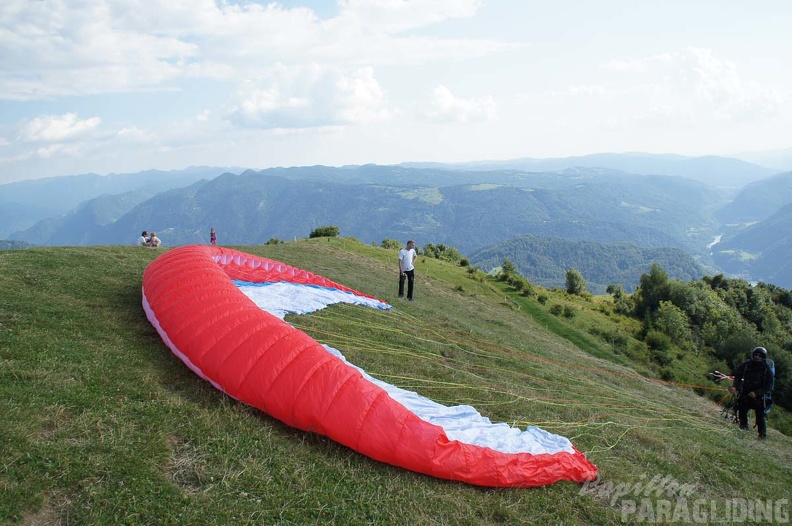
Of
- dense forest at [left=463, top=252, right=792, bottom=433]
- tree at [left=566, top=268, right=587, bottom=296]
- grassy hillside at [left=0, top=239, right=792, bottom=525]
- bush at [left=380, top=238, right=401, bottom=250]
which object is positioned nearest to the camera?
grassy hillside at [left=0, top=239, right=792, bottom=525]

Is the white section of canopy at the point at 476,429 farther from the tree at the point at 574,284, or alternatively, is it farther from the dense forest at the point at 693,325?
the tree at the point at 574,284

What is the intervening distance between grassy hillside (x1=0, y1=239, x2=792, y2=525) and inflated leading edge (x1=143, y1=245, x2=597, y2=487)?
26 cm

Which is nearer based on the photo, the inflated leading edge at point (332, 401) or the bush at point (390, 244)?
the inflated leading edge at point (332, 401)

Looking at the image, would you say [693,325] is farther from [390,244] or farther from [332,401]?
[332,401]

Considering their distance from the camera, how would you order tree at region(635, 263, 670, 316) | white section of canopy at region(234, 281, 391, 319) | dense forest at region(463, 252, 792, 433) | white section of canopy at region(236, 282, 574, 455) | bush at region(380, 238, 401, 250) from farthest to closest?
bush at region(380, 238, 401, 250) → tree at region(635, 263, 670, 316) → dense forest at region(463, 252, 792, 433) → white section of canopy at region(234, 281, 391, 319) → white section of canopy at region(236, 282, 574, 455)

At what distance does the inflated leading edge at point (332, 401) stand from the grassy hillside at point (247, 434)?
26cm

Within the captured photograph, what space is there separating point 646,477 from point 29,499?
28.6 feet

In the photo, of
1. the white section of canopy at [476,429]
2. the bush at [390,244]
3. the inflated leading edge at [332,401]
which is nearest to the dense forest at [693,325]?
the bush at [390,244]

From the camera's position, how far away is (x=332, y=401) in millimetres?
7449

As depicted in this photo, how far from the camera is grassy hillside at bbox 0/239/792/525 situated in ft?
19.1

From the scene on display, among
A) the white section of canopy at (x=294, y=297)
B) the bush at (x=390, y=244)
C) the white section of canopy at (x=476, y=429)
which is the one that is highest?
the white section of canopy at (x=294, y=297)

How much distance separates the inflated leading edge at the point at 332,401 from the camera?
23.5 feet

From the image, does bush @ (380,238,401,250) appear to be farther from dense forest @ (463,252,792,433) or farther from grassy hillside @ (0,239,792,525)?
grassy hillside @ (0,239,792,525)

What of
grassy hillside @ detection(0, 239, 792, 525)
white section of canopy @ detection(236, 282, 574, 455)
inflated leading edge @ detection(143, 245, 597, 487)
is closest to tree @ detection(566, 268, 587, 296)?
grassy hillside @ detection(0, 239, 792, 525)
